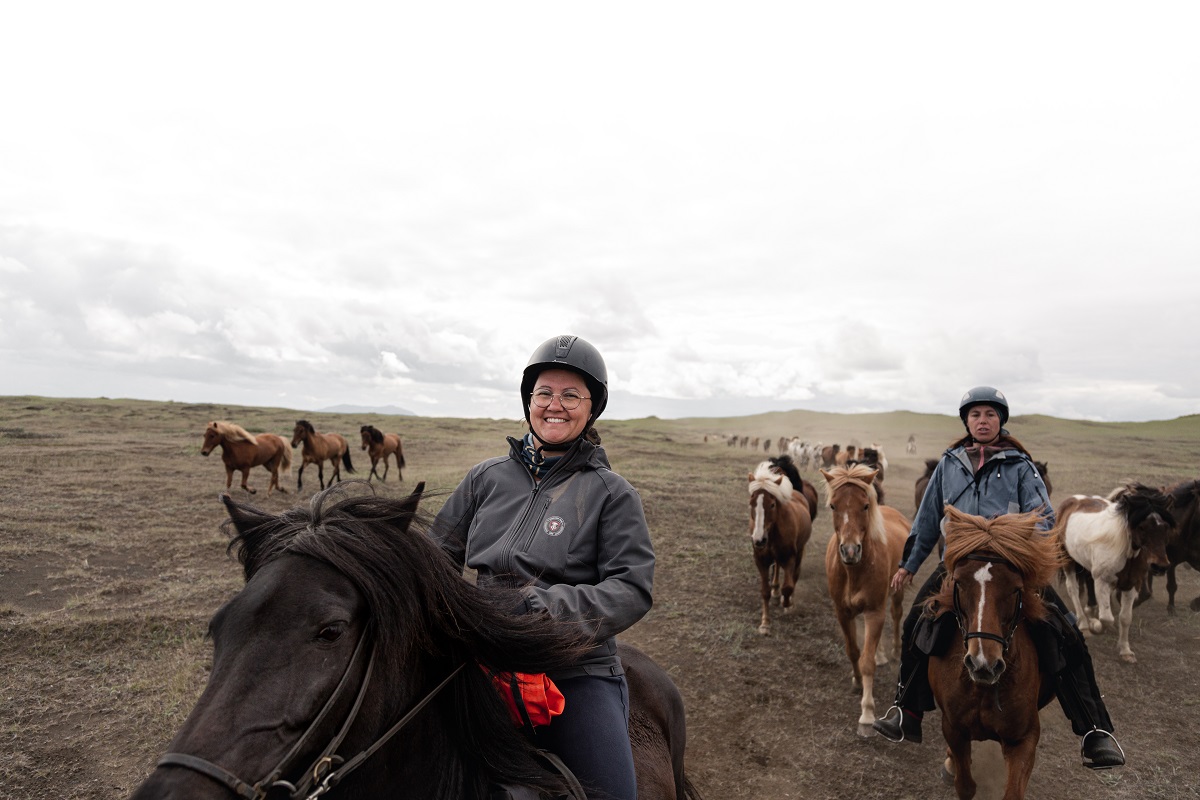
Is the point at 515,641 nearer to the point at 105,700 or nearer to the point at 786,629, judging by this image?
the point at 105,700

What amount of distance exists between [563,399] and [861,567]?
16.7ft

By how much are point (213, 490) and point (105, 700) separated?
1207 cm

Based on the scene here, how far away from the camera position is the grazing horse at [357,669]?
1282mm

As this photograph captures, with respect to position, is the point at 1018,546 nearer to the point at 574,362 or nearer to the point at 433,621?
the point at 574,362

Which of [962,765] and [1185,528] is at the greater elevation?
[1185,528]

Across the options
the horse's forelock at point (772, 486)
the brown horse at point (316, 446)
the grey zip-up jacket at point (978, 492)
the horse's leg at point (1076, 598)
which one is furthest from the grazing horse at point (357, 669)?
the brown horse at point (316, 446)

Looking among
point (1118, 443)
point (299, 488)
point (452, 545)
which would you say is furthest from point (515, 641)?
point (1118, 443)

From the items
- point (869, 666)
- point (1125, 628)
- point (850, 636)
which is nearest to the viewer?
point (869, 666)

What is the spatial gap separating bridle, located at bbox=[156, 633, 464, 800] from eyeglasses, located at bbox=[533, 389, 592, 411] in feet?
4.32

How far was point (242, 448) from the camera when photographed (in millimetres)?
16141

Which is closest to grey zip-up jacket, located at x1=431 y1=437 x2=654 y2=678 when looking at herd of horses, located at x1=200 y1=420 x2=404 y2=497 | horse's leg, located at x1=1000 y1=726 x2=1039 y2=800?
horse's leg, located at x1=1000 y1=726 x2=1039 y2=800

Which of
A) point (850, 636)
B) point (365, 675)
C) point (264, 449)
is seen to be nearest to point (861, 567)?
point (850, 636)

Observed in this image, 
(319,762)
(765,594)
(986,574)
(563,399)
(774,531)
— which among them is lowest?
(765,594)

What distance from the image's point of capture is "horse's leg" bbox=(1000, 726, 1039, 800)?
3.91 meters
